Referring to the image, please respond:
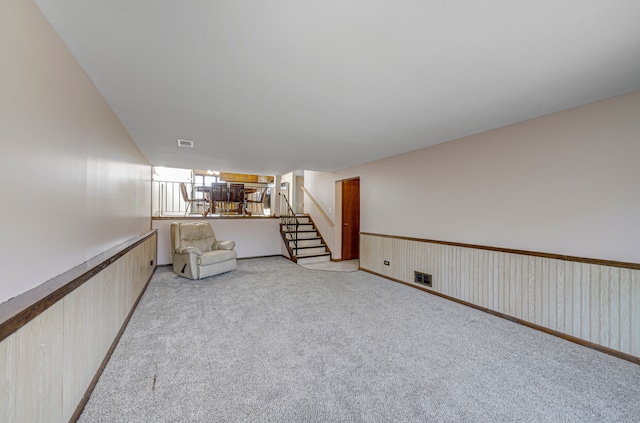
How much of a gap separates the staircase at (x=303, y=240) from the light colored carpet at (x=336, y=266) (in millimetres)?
218

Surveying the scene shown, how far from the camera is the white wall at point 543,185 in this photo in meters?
2.19

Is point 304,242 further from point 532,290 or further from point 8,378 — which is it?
point 8,378

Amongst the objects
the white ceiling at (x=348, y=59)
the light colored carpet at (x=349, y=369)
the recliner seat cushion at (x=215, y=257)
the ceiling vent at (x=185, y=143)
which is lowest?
the light colored carpet at (x=349, y=369)

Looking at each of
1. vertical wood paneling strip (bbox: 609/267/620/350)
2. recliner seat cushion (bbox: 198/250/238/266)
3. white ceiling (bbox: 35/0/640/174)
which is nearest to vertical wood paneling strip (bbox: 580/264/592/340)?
vertical wood paneling strip (bbox: 609/267/620/350)

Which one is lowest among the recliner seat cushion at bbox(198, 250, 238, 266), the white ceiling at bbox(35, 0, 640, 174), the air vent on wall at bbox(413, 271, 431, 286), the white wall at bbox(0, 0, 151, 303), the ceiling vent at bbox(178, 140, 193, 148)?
the air vent on wall at bbox(413, 271, 431, 286)

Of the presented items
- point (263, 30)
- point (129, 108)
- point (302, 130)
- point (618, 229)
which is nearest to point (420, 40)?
point (263, 30)

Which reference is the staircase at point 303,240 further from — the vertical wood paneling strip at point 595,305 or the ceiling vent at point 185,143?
the vertical wood paneling strip at point 595,305

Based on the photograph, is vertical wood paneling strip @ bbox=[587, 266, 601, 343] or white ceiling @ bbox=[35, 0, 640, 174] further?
vertical wood paneling strip @ bbox=[587, 266, 601, 343]

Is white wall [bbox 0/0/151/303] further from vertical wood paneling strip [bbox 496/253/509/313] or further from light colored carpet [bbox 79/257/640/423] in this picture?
vertical wood paneling strip [bbox 496/253/509/313]

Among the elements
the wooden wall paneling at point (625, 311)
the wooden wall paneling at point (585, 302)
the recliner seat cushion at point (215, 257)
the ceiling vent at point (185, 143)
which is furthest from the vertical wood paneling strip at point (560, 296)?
the recliner seat cushion at point (215, 257)

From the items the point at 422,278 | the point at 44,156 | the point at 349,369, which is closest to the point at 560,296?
the point at 422,278

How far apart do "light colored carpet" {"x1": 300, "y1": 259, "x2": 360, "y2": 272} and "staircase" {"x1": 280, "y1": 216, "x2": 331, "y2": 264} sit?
21 centimetres

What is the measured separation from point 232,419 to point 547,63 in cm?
309

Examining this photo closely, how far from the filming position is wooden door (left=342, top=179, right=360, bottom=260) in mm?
6230
